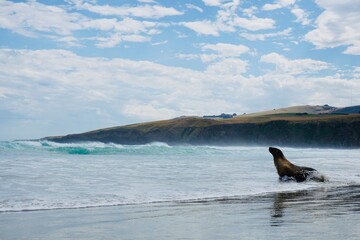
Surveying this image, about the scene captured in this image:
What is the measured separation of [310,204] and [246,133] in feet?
449

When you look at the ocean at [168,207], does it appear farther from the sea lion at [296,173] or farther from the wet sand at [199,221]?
the sea lion at [296,173]

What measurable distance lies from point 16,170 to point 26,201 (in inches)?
401

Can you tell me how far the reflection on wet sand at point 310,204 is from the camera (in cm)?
1116

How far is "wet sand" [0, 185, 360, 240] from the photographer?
8912 mm

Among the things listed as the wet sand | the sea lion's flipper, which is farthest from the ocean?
the sea lion's flipper

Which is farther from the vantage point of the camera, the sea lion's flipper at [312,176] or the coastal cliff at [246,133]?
the coastal cliff at [246,133]

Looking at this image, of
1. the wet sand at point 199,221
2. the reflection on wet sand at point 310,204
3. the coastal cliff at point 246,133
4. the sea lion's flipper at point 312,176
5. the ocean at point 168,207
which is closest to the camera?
the wet sand at point 199,221

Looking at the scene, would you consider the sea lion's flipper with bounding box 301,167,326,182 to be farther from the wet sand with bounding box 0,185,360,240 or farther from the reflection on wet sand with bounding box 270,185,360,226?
the wet sand with bounding box 0,185,360,240

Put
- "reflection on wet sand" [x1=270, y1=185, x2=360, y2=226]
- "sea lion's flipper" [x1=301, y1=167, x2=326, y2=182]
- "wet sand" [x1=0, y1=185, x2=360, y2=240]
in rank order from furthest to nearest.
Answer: "sea lion's flipper" [x1=301, y1=167, x2=326, y2=182] < "reflection on wet sand" [x1=270, y1=185, x2=360, y2=226] < "wet sand" [x1=0, y1=185, x2=360, y2=240]

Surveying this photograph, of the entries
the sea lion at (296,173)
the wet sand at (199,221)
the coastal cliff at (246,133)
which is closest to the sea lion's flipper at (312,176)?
the sea lion at (296,173)

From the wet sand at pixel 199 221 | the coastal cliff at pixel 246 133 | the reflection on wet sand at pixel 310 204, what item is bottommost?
the reflection on wet sand at pixel 310 204

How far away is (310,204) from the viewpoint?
45.3ft

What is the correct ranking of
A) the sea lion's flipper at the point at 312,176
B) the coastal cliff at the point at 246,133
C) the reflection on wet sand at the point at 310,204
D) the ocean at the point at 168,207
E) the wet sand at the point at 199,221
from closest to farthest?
1. the wet sand at the point at 199,221
2. the ocean at the point at 168,207
3. the reflection on wet sand at the point at 310,204
4. the sea lion's flipper at the point at 312,176
5. the coastal cliff at the point at 246,133

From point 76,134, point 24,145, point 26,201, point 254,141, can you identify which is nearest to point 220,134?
point 254,141
